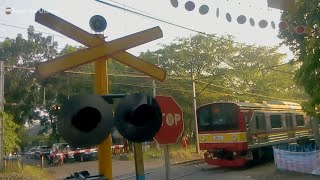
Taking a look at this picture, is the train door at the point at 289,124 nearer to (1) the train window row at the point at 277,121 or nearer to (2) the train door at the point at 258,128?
(1) the train window row at the point at 277,121

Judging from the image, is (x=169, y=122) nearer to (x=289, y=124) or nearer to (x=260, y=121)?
(x=260, y=121)

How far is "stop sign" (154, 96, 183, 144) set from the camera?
146 inches

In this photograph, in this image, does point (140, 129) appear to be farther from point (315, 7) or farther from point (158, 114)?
point (315, 7)

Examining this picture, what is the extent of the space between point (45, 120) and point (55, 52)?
39.9ft

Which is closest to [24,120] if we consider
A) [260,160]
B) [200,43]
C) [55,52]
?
[55,52]

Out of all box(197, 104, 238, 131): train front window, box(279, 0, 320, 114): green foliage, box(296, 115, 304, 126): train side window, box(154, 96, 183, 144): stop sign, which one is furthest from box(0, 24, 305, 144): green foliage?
box(154, 96, 183, 144): stop sign

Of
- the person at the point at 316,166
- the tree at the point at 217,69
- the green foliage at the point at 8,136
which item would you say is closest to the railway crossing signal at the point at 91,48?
the person at the point at 316,166

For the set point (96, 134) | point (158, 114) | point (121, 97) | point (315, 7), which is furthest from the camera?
point (315, 7)

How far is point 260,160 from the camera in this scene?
774 inches

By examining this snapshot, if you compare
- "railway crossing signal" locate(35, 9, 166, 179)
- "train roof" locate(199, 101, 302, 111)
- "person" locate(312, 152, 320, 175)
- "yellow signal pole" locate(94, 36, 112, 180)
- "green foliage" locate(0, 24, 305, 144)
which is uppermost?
"green foliage" locate(0, 24, 305, 144)

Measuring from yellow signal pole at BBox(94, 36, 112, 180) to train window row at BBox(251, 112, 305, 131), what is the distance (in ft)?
49.0

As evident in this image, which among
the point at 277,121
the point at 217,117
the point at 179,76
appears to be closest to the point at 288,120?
the point at 277,121

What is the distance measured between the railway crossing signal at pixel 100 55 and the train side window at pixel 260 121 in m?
14.8

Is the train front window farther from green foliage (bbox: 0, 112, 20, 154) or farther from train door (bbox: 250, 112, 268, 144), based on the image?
green foliage (bbox: 0, 112, 20, 154)
